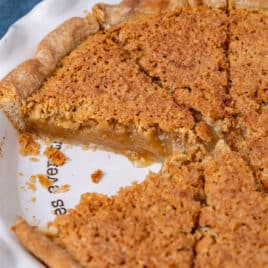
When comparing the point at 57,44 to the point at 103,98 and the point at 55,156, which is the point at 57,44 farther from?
the point at 55,156

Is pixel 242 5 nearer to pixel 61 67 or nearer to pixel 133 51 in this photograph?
pixel 133 51

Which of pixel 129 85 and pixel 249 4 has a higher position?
pixel 129 85

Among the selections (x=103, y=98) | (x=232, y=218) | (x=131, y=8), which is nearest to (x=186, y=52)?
(x=131, y=8)

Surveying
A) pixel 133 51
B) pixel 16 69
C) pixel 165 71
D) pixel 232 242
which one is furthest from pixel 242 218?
pixel 16 69

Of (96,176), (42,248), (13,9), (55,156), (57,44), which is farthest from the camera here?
(13,9)

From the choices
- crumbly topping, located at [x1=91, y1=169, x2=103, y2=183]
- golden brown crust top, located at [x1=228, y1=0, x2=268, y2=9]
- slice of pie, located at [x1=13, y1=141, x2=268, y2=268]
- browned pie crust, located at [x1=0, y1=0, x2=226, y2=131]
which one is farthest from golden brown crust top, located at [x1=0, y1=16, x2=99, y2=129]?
golden brown crust top, located at [x1=228, y1=0, x2=268, y2=9]

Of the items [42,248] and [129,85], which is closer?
[42,248]

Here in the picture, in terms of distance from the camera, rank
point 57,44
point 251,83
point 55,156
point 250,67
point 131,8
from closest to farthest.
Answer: point 55,156 → point 251,83 → point 250,67 → point 57,44 → point 131,8
